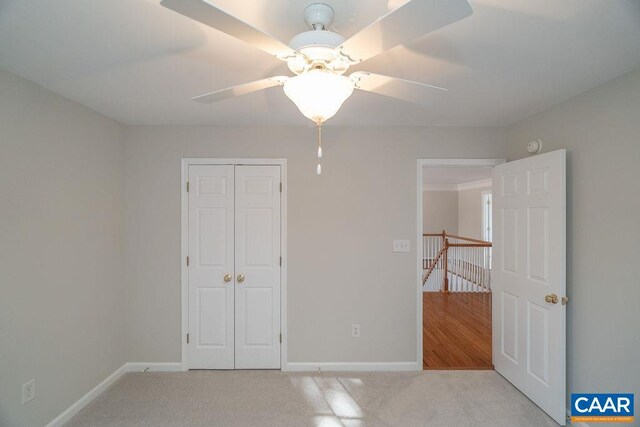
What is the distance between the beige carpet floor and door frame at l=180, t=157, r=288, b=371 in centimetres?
32

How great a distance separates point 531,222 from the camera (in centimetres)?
248

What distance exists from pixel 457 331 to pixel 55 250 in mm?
4361

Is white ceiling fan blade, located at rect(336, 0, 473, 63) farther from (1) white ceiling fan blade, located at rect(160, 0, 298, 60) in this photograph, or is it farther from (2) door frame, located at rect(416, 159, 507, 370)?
(2) door frame, located at rect(416, 159, 507, 370)

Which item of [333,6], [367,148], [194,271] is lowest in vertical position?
[194,271]

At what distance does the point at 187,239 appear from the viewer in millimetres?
3023

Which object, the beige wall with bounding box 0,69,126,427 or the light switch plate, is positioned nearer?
the beige wall with bounding box 0,69,126,427

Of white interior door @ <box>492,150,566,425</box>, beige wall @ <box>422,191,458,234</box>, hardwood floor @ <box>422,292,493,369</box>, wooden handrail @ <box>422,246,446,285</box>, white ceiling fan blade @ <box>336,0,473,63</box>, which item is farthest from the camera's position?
beige wall @ <box>422,191,458,234</box>

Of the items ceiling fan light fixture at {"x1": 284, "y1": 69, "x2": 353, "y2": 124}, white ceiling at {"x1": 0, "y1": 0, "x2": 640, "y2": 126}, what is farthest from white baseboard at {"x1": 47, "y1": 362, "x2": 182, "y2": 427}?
Result: ceiling fan light fixture at {"x1": 284, "y1": 69, "x2": 353, "y2": 124}

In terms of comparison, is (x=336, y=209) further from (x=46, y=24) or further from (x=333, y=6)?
(x=46, y=24)

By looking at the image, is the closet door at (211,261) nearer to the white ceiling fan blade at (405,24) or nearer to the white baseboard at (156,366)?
the white baseboard at (156,366)

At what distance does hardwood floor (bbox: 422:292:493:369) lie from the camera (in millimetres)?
3230

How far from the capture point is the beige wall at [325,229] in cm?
302

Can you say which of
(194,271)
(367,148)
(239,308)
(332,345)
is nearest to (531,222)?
(367,148)

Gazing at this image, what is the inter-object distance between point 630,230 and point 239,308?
308cm
